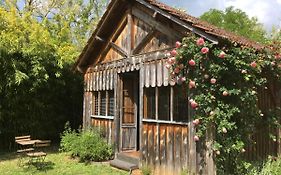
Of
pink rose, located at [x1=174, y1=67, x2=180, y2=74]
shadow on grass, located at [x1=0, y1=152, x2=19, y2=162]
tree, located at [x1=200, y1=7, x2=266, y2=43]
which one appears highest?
tree, located at [x1=200, y1=7, x2=266, y2=43]

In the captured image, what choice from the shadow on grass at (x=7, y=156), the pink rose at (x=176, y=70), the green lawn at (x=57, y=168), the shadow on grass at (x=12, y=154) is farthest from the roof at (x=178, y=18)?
the shadow on grass at (x=7, y=156)

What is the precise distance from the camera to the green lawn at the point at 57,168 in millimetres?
8641

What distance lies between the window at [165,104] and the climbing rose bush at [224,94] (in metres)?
0.63

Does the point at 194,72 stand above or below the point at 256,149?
above

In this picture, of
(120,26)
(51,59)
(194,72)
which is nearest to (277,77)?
(194,72)

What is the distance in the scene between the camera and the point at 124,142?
10273 mm

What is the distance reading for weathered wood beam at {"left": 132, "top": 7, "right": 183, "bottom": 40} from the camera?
7799 millimetres

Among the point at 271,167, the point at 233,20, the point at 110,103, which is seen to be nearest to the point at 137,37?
the point at 110,103

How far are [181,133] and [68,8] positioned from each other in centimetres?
2145

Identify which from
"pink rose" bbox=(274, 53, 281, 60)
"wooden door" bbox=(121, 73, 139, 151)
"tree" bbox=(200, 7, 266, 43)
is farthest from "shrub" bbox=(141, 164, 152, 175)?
"tree" bbox=(200, 7, 266, 43)

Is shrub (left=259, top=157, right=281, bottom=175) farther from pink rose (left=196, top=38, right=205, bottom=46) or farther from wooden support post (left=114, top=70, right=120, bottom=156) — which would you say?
wooden support post (left=114, top=70, right=120, bottom=156)

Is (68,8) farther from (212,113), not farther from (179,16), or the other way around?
(212,113)

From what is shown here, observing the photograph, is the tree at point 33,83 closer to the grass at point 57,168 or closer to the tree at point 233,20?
the grass at point 57,168

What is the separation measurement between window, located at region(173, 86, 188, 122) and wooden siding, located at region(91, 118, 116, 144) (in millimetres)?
3520
